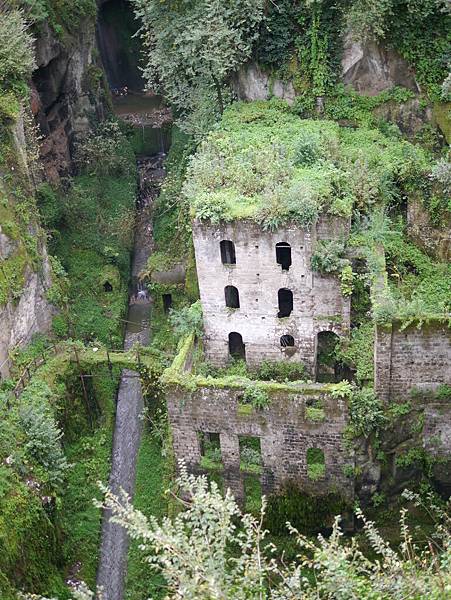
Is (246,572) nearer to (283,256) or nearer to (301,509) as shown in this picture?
(301,509)

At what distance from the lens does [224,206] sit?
21.5m

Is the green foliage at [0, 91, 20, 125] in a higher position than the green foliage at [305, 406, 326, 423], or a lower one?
higher

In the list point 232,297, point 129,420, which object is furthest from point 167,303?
point 232,297

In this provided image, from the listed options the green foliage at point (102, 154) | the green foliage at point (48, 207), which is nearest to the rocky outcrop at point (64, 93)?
the green foliage at point (102, 154)

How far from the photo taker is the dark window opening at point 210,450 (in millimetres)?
20922

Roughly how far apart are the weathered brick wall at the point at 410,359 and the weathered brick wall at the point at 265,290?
11.2 ft

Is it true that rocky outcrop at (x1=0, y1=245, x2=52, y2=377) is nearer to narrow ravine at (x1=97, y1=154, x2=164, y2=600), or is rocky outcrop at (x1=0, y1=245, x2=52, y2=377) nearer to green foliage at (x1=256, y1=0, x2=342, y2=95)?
narrow ravine at (x1=97, y1=154, x2=164, y2=600)

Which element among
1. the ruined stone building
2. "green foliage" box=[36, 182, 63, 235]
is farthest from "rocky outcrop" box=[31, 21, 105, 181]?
the ruined stone building

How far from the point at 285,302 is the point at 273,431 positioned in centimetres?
526

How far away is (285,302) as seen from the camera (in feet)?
76.5

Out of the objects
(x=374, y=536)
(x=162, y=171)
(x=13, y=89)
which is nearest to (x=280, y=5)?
Result: (x=13, y=89)

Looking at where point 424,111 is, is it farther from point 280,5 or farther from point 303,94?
point 280,5

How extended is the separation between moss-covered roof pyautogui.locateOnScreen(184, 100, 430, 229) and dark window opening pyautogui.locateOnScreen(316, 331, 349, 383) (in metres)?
4.40

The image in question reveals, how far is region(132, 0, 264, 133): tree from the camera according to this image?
27.0 meters
